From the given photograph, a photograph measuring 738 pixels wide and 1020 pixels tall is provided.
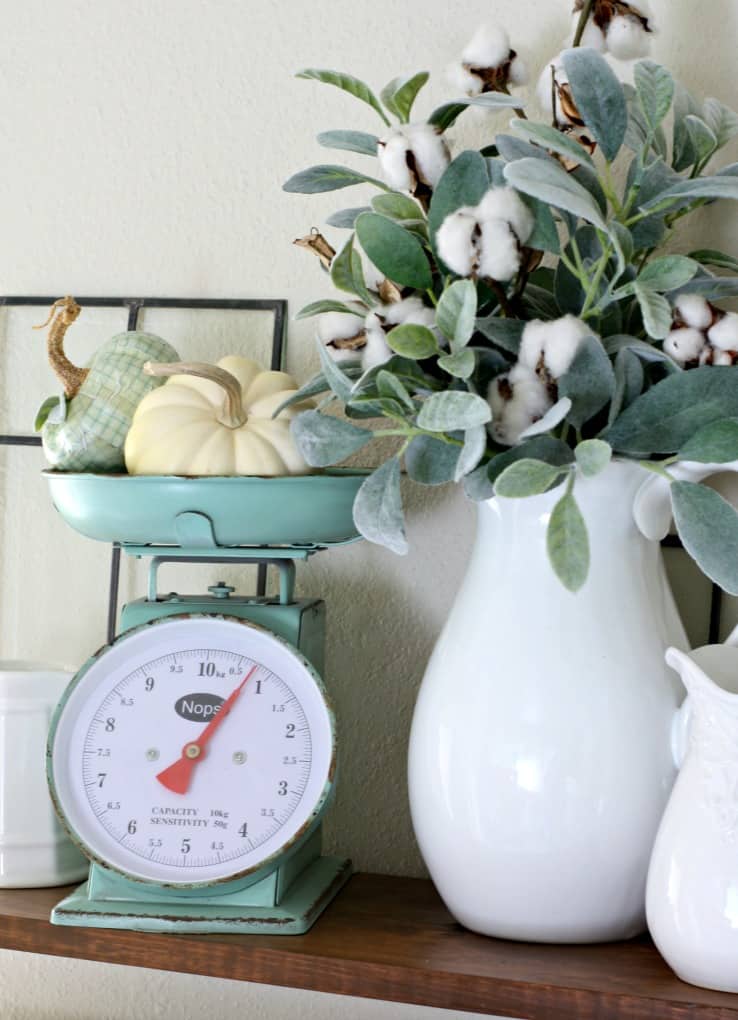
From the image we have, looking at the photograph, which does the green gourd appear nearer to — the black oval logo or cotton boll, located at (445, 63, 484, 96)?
the black oval logo

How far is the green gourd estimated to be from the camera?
100 cm

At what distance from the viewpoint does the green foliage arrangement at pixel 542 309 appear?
2.56ft

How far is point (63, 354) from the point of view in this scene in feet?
3.45

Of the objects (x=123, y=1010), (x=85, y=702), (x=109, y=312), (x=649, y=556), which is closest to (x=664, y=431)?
(x=649, y=556)

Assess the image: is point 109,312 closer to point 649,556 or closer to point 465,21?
point 465,21

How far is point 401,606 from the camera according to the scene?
1.15 m

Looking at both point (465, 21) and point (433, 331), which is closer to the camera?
point (433, 331)

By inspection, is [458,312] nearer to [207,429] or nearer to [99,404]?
[207,429]

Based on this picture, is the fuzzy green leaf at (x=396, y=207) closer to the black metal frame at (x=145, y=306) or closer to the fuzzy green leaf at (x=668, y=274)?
the fuzzy green leaf at (x=668, y=274)

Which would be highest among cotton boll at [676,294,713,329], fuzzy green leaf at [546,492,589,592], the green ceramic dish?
cotton boll at [676,294,713,329]

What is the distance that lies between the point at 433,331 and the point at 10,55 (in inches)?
28.2

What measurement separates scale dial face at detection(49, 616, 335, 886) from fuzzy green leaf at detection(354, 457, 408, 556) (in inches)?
6.2

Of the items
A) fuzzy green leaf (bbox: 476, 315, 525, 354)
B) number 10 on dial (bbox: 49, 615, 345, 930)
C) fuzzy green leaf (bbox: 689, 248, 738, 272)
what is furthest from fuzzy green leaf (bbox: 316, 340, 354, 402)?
fuzzy green leaf (bbox: 689, 248, 738, 272)

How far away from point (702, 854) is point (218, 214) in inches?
30.7
